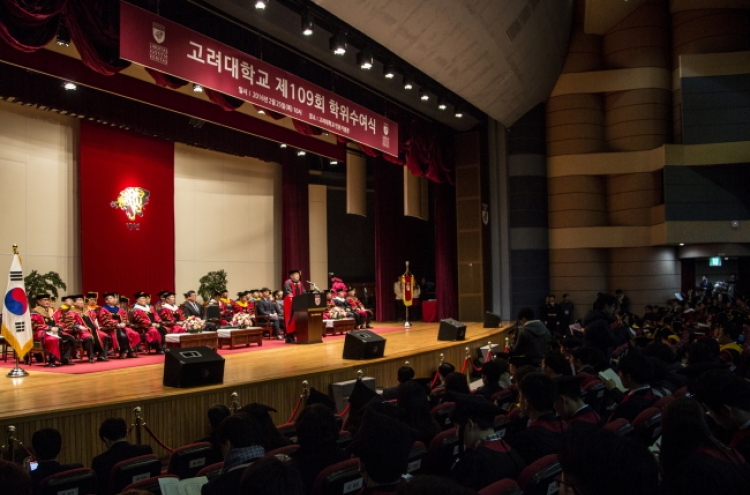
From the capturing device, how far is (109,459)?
10.1ft

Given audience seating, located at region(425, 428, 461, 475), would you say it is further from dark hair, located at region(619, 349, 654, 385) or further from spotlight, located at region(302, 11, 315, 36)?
spotlight, located at region(302, 11, 315, 36)

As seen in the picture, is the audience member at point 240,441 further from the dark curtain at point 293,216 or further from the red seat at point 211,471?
the dark curtain at point 293,216

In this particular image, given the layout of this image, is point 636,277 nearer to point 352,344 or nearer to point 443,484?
point 352,344

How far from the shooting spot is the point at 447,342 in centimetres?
955

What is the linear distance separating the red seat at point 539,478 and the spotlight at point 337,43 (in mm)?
6892

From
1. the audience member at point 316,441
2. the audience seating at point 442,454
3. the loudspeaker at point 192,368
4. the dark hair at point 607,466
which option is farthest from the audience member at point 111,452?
the dark hair at point 607,466

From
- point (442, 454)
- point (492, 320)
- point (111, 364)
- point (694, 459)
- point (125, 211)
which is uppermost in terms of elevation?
point (125, 211)

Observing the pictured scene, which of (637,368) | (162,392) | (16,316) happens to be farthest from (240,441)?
(16,316)

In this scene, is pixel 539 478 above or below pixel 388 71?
below

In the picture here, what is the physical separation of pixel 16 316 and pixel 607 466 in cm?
665

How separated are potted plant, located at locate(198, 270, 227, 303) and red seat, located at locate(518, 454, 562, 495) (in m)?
10.4

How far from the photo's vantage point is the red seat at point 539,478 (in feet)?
6.95

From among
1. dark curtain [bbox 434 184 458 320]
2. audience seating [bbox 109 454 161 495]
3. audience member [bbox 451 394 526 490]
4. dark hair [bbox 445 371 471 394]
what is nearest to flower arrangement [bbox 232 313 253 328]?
dark curtain [bbox 434 184 458 320]

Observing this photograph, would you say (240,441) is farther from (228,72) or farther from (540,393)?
(228,72)
